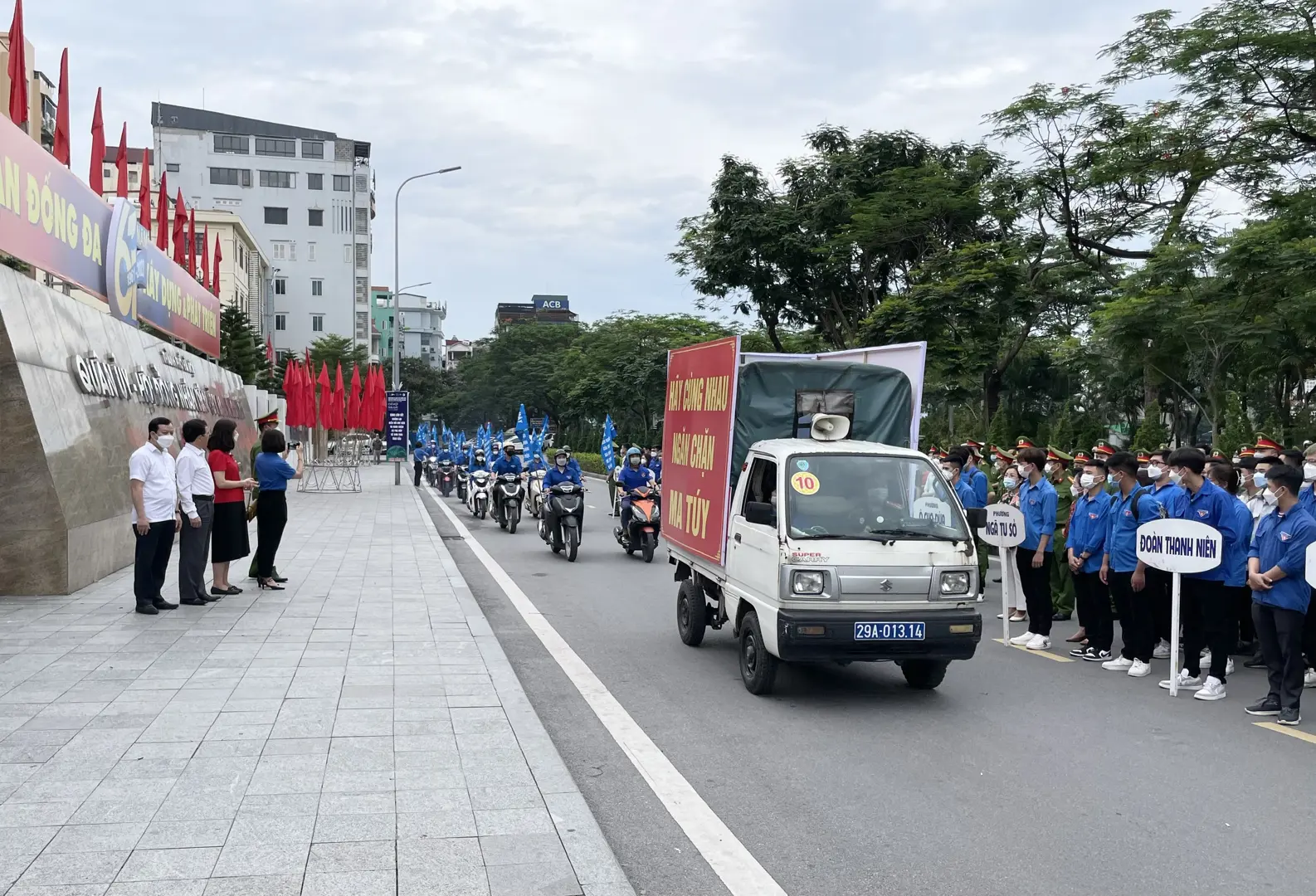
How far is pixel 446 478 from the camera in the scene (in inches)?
1490

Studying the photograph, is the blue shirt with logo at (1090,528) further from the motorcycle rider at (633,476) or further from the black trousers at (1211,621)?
the motorcycle rider at (633,476)

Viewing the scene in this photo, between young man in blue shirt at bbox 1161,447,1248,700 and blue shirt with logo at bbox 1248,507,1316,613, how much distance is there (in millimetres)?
622

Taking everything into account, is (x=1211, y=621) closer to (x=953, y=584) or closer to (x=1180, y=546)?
(x=1180, y=546)

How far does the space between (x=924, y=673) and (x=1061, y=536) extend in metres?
4.11

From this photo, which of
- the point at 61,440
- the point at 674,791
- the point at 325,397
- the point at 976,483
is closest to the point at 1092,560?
the point at 976,483

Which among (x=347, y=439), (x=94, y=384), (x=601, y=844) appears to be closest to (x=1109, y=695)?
(x=601, y=844)

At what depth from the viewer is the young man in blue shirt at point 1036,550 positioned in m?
10.1

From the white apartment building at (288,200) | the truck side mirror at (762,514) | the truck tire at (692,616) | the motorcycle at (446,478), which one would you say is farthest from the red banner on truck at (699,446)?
the white apartment building at (288,200)

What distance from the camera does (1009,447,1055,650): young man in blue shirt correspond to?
10.1m

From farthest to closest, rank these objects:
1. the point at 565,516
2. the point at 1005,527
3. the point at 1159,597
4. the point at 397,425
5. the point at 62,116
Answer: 1. the point at 397,425
2. the point at 565,516
3. the point at 62,116
4. the point at 1005,527
5. the point at 1159,597

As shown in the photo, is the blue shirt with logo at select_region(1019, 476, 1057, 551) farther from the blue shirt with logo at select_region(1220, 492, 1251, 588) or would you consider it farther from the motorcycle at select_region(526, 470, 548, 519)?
the motorcycle at select_region(526, 470, 548, 519)

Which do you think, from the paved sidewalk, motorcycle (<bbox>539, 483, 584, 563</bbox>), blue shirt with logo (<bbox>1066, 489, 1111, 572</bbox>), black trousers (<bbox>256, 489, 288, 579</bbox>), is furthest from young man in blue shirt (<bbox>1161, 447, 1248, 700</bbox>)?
motorcycle (<bbox>539, 483, 584, 563</bbox>)

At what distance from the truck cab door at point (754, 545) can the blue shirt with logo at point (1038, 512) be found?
3222mm

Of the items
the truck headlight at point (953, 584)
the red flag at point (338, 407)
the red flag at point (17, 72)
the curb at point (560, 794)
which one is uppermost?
the red flag at point (17, 72)
